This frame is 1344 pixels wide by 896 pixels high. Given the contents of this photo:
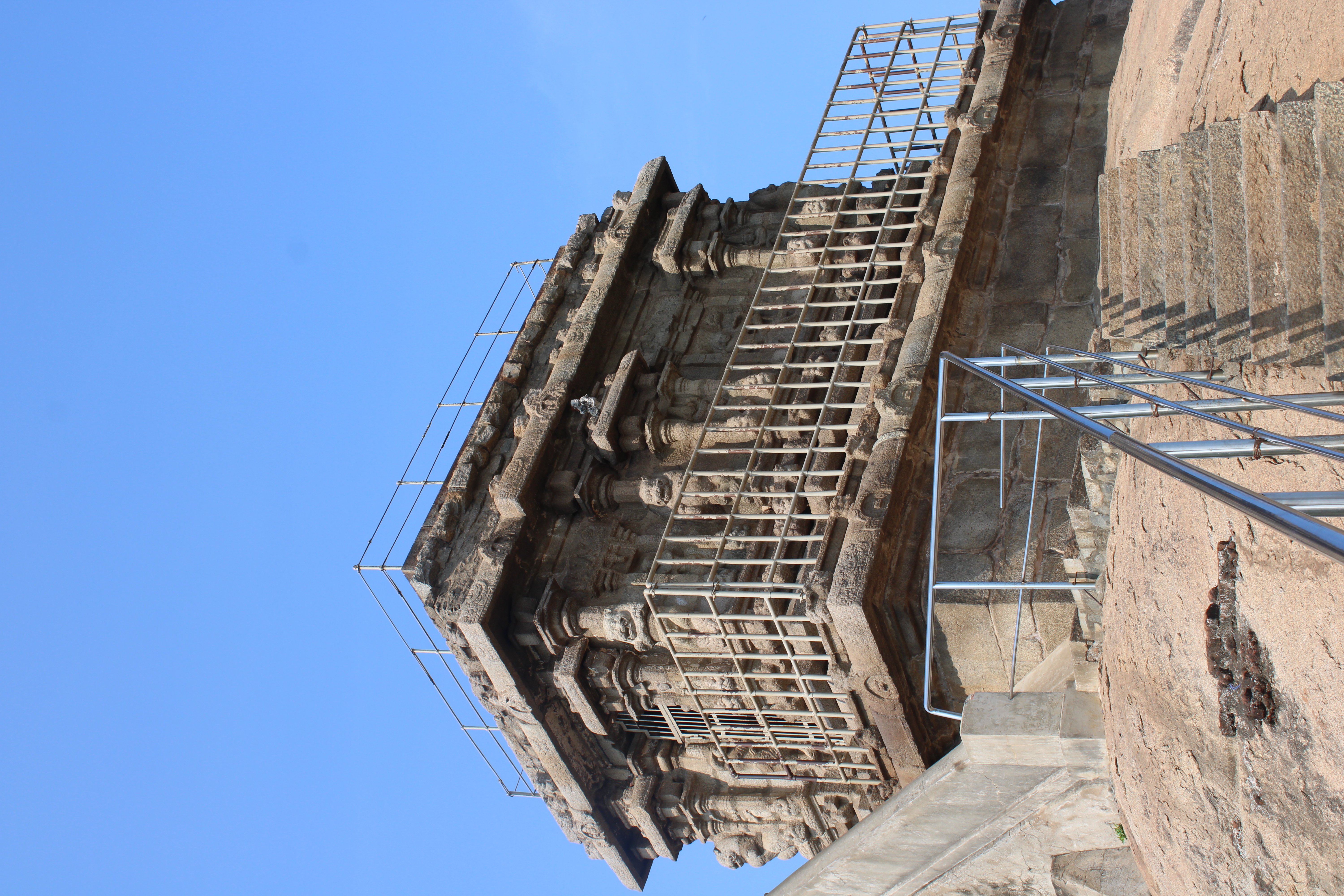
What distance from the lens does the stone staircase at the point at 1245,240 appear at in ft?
14.1

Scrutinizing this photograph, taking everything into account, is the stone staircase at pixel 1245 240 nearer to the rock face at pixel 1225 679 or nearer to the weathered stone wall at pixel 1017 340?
the rock face at pixel 1225 679

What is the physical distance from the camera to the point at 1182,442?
366cm

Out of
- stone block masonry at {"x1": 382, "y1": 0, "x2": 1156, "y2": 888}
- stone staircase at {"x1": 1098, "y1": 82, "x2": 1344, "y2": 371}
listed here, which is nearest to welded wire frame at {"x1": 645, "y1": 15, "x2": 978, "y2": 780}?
stone block masonry at {"x1": 382, "y1": 0, "x2": 1156, "y2": 888}

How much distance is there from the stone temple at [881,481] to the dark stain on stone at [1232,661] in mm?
26

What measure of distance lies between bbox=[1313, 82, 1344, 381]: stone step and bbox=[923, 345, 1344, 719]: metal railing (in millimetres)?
258

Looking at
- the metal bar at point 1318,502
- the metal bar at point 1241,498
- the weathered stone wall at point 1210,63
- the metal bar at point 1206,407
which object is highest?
the weathered stone wall at point 1210,63

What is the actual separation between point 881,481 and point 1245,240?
3.54 meters

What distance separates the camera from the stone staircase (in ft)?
14.1

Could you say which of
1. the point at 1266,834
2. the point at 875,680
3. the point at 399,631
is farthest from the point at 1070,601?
the point at 399,631

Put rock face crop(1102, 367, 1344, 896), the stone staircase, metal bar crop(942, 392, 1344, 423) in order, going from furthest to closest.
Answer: the stone staircase → rock face crop(1102, 367, 1344, 896) → metal bar crop(942, 392, 1344, 423)

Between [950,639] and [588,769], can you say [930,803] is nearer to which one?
[950,639]

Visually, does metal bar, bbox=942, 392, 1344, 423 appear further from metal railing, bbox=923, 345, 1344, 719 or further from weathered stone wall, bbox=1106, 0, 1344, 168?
weathered stone wall, bbox=1106, 0, 1344, 168

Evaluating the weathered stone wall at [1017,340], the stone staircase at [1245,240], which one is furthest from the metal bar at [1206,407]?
the weathered stone wall at [1017,340]

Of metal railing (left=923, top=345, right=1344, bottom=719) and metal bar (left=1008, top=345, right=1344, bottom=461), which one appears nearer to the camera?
metal railing (left=923, top=345, right=1344, bottom=719)
